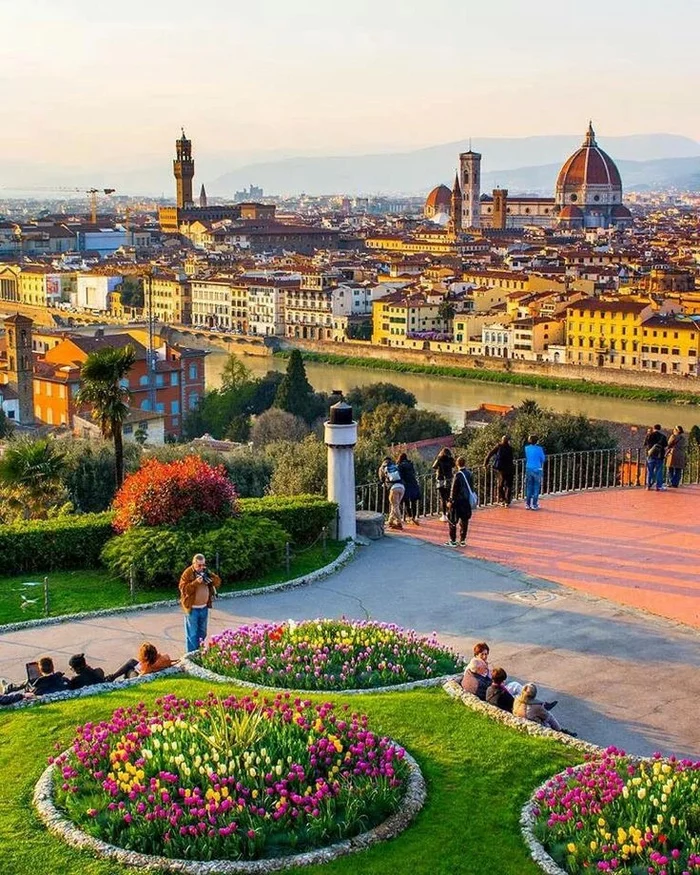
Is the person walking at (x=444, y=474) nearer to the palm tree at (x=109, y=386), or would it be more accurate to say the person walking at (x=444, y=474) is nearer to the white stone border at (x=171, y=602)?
the white stone border at (x=171, y=602)

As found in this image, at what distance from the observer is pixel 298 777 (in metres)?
3.48

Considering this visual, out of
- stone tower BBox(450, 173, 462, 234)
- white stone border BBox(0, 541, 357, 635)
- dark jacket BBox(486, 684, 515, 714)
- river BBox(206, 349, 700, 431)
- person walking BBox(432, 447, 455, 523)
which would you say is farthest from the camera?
stone tower BBox(450, 173, 462, 234)

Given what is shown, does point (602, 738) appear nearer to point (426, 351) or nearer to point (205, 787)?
point (205, 787)

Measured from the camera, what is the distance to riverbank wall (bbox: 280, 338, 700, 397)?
36841mm

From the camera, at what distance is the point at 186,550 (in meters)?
6.15

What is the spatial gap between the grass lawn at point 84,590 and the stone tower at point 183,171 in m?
88.1

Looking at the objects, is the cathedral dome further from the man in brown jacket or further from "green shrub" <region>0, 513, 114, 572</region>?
the man in brown jacket

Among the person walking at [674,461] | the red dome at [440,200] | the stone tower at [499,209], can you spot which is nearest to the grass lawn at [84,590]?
the person walking at [674,461]

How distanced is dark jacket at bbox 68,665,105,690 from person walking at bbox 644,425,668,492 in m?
4.75

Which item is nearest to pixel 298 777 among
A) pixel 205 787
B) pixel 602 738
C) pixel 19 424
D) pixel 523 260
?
pixel 205 787

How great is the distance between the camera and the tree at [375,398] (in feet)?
93.6

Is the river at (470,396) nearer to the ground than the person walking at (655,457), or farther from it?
nearer to the ground

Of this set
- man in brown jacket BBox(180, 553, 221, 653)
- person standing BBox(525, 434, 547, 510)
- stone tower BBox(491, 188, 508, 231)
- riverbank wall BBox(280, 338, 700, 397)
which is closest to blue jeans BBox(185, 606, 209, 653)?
man in brown jacket BBox(180, 553, 221, 653)

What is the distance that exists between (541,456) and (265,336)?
40395 millimetres
